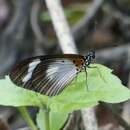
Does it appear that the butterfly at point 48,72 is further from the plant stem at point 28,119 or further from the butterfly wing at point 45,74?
the plant stem at point 28,119

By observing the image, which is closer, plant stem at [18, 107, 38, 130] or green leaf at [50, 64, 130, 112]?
green leaf at [50, 64, 130, 112]

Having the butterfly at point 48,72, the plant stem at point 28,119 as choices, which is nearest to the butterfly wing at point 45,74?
the butterfly at point 48,72

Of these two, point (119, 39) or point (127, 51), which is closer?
point (127, 51)

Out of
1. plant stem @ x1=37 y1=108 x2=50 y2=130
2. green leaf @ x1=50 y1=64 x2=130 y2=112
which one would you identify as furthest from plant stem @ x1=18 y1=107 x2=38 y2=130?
green leaf @ x1=50 y1=64 x2=130 y2=112

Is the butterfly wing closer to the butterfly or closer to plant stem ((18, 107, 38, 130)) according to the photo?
the butterfly

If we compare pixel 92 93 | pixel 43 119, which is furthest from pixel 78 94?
pixel 43 119

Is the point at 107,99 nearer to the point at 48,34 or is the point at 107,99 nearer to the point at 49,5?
the point at 49,5

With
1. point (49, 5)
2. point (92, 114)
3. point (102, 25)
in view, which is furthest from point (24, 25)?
point (92, 114)

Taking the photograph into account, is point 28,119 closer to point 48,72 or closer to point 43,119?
point 43,119

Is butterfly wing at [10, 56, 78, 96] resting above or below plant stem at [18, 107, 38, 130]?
above
